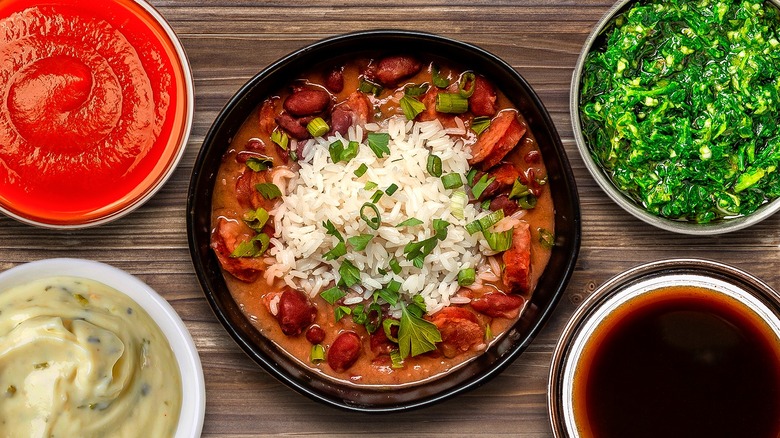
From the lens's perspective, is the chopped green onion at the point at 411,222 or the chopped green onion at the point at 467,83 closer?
the chopped green onion at the point at 411,222

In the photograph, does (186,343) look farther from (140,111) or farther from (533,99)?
(533,99)

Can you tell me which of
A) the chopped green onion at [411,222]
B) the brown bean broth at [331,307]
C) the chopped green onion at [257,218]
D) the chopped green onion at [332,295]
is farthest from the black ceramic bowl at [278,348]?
the chopped green onion at [411,222]

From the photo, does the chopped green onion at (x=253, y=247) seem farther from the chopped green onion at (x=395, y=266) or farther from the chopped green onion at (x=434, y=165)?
the chopped green onion at (x=434, y=165)

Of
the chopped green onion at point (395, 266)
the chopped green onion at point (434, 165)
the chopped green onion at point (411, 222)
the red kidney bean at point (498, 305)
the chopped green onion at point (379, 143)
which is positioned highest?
the chopped green onion at point (379, 143)

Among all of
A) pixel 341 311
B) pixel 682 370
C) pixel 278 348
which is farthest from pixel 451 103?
pixel 682 370

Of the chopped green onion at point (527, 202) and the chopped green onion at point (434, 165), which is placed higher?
the chopped green onion at point (434, 165)

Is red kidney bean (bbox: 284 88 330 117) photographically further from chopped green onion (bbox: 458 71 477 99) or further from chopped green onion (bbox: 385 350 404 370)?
chopped green onion (bbox: 385 350 404 370)

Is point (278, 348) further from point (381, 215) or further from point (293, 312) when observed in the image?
point (381, 215)

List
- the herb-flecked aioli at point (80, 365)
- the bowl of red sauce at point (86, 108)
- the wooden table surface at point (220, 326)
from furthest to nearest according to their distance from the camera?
the wooden table surface at point (220, 326), the bowl of red sauce at point (86, 108), the herb-flecked aioli at point (80, 365)
